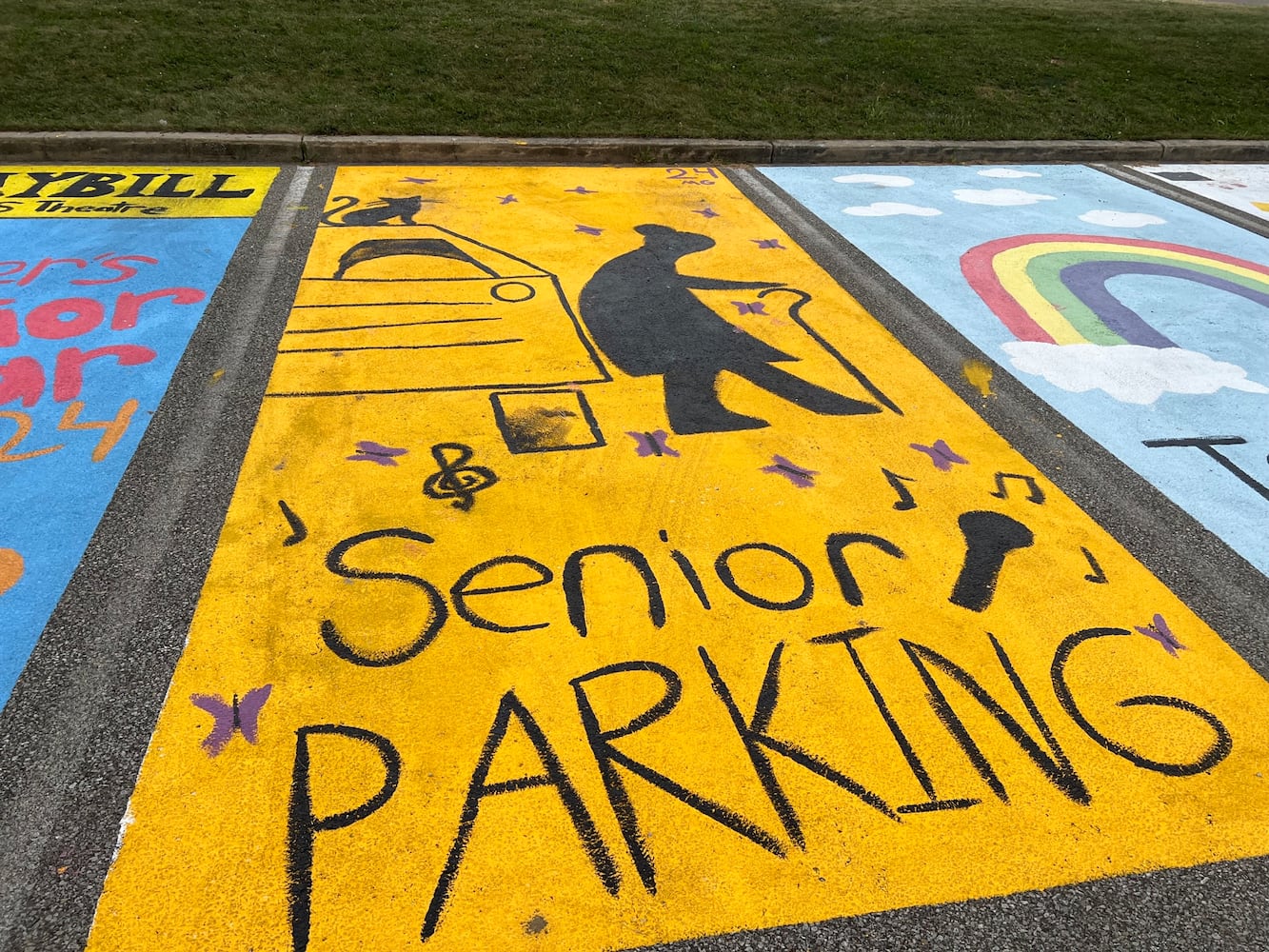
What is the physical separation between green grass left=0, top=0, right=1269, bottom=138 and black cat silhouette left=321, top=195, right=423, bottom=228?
1.59 meters

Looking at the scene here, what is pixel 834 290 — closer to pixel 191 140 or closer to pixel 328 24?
pixel 191 140

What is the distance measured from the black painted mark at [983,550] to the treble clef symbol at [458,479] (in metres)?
1.98

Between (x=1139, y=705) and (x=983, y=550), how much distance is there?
829 mm

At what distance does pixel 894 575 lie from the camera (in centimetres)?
327

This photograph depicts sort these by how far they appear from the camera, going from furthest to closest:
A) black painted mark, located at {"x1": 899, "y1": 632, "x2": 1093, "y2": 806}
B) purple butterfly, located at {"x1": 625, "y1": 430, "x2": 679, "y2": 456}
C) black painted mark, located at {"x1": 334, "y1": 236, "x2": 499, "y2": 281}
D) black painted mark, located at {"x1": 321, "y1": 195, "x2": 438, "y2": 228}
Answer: black painted mark, located at {"x1": 321, "y1": 195, "x2": 438, "y2": 228}
black painted mark, located at {"x1": 334, "y1": 236, "x2": 499, "y2": 281}
purple butterfly, located at {"x1": 625, "y1": 430, "x2": 679, "y2": 456}
black painted mark, located at {"x1": 899, "y1": 632, "x2": 1093, "y2": 806}

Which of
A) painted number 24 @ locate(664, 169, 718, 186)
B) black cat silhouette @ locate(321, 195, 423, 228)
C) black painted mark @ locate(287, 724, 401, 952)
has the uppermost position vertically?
black cat silhouette @ locate(321, 195, 423, 228)

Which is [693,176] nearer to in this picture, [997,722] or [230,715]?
[997,722]

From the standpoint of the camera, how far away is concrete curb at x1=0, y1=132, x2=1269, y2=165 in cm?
741

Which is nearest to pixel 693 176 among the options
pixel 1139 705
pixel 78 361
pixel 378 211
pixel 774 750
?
pixel 378 211

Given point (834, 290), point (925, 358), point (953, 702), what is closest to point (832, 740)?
point (953, 702)

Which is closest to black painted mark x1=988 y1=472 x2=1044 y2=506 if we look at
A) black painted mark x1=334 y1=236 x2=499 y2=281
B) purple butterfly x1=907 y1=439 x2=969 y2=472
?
purple butterfly x1=907 y1=439 x2=969 y2=472

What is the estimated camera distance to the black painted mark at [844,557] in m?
3.17

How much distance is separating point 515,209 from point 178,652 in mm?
4922

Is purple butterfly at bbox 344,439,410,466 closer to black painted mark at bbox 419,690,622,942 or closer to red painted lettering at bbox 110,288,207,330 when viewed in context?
black painted mark at bbox 419,690,622,942
